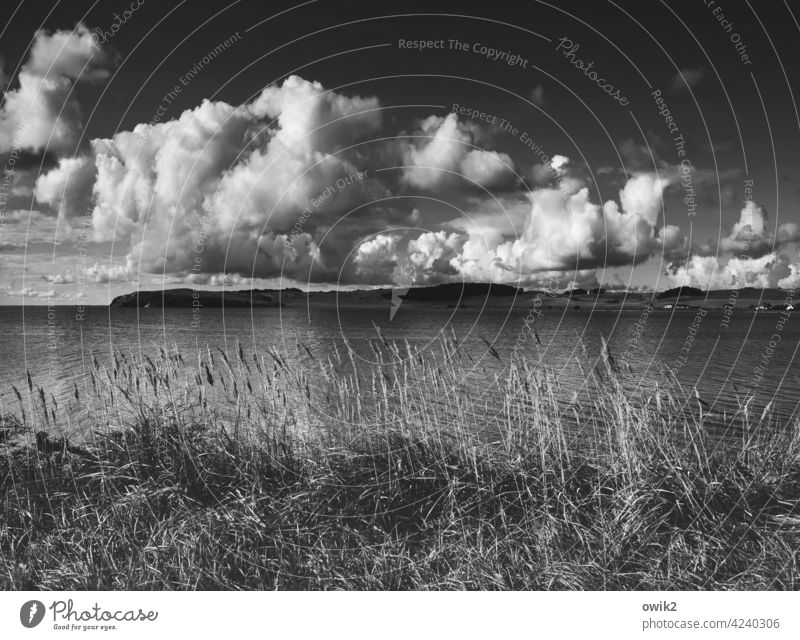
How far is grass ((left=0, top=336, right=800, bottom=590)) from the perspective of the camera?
511cm

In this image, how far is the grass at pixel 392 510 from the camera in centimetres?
511

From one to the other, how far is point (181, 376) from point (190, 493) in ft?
8.77

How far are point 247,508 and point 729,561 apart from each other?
4.69 metres

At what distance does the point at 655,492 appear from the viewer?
5.88 metres

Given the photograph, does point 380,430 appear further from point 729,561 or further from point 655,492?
point 729,561

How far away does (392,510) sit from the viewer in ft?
19.7

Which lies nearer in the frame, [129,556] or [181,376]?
[129,556]
